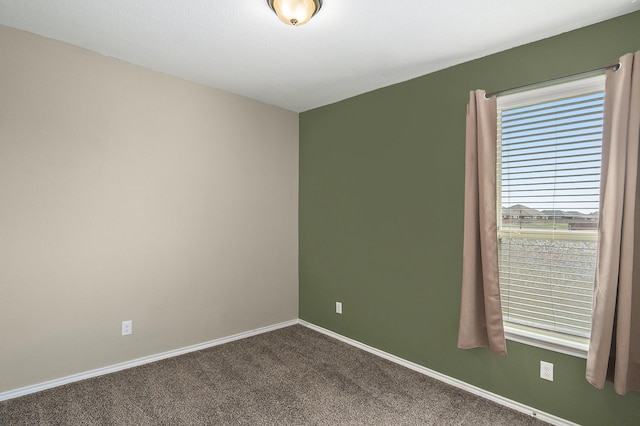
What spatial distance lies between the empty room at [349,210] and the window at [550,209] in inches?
0.5

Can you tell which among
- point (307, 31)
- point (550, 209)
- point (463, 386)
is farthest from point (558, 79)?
point (463, 386)

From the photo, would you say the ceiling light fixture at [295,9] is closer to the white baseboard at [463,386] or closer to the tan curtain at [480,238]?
the tan curtain at [480,238]

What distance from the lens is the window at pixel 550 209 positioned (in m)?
2.07

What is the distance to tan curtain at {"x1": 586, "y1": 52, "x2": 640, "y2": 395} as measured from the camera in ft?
5.97

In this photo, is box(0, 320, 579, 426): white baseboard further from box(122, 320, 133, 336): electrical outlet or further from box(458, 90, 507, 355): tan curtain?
box(458, 90, 507, 355): tan curtain

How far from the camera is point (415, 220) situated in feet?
9.46

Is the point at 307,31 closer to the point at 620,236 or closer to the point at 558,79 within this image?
the point at 558,79

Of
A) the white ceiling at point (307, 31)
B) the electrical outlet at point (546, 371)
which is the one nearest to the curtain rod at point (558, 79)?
the white ceiling at point (307, 31)

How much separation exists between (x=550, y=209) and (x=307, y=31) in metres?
1.93

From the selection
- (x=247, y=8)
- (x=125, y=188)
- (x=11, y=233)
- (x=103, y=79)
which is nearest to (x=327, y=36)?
(x=247, y=8)

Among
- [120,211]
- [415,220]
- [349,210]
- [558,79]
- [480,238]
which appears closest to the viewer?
[558,79]

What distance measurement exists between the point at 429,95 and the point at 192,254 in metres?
2.47

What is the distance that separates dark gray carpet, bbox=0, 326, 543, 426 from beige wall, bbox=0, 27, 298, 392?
0.27m

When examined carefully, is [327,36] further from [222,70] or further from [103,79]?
[103,79]
